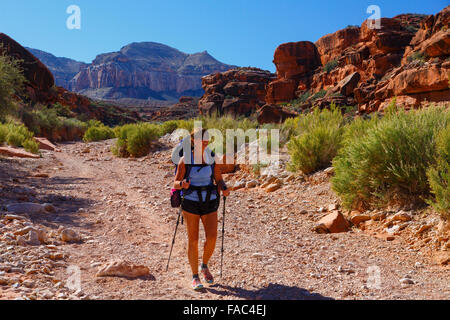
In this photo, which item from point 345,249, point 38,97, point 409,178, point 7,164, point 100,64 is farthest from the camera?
point 100,64

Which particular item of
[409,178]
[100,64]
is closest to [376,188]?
[409,178]

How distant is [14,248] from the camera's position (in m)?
3.71

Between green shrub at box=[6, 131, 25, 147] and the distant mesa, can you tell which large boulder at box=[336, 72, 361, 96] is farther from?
the distant mesa

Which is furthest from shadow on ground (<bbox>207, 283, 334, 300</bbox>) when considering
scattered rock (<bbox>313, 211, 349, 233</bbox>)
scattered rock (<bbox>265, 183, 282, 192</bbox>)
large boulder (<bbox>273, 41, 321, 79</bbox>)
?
large boulder (<bbox>273, 41, 321, 79</bbox>)

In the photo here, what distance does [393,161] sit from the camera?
5199 millimetres

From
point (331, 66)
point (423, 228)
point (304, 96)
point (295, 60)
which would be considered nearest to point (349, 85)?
point (304, 96)

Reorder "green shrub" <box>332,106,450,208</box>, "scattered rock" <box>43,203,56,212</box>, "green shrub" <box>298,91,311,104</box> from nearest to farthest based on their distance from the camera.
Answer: "green shrub" <box>332,106,450,208</box>, "scattered rock" <box>43,203,56,212</box>, "green shrub" <box>298,91,311,104</box>

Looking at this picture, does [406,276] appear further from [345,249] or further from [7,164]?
[7,164]

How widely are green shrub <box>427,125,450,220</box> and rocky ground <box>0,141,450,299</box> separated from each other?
0.37 meters

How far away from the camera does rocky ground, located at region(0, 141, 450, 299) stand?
314cm

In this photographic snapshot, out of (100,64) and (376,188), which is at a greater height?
(100,64)

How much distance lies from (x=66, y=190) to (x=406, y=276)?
23.0 ft

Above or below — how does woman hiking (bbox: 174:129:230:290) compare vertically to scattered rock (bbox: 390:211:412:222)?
above

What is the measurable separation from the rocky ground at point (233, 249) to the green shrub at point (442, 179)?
0.37 m
